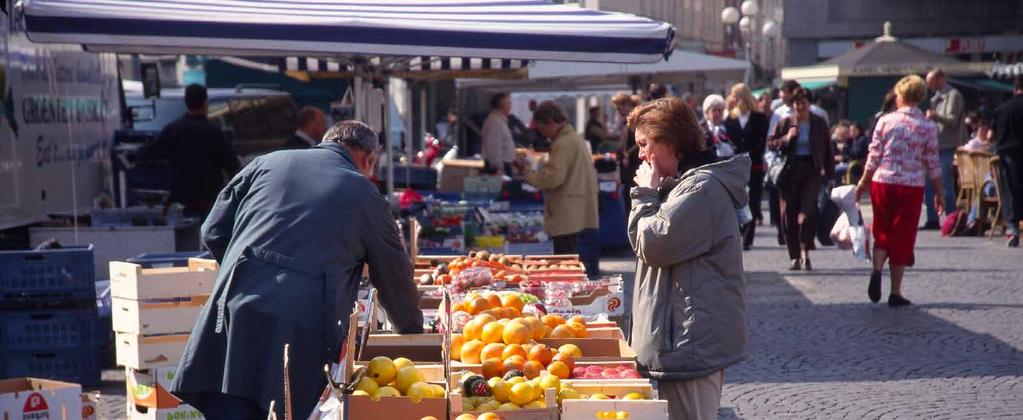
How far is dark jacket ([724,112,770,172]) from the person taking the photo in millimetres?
14078

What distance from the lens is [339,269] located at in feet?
15.3

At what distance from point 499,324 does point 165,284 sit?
2514 mm

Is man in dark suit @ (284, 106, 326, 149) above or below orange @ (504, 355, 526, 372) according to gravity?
above

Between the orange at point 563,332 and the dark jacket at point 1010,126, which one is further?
the dark jacket at point 1010,126

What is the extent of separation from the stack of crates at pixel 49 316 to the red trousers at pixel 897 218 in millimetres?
5634

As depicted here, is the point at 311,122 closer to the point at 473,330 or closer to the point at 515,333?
the point at 473,330

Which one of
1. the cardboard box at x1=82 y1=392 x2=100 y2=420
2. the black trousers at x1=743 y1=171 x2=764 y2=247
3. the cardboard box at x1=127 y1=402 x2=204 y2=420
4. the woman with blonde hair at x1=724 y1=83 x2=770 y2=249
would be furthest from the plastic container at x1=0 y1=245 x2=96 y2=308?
the black trousers at x1=743 y1=171 x2=764 y2=247

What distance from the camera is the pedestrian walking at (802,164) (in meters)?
12.8

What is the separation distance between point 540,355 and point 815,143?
8.45 m

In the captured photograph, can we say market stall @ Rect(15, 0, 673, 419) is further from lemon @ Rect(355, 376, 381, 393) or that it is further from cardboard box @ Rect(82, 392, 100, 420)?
lemon @ Rect(355, 376, 381, 393)

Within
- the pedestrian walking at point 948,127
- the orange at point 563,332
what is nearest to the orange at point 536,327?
the orange at point 563,332

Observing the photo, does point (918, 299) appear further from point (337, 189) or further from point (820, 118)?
point (337, 189)

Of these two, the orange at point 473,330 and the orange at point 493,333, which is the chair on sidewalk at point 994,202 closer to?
the orange at point 473,330

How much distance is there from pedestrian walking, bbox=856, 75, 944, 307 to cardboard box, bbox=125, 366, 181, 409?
18.3 ft
